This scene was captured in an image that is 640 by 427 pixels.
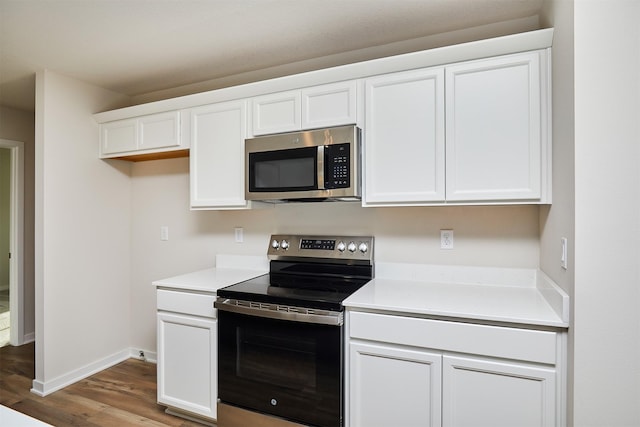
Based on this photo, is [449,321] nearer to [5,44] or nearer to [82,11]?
[82,11]

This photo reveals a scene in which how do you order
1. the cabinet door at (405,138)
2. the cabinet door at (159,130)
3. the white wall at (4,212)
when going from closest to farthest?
the cabinet door at (405,138) < the cabinet door at (159,130) < the white wall at (4,212)

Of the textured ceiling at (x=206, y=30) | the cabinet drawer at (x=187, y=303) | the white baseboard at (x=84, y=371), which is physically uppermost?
the textured ceiling at (x=206, y=30)

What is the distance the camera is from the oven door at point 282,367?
176cm

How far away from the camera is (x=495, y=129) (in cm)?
175

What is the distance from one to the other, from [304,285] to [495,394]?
3.58 feet

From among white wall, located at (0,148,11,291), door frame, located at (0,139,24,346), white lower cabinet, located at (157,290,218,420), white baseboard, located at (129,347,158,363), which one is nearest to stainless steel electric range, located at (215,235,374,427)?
white lower cabinet, located at (157,290,218,420)

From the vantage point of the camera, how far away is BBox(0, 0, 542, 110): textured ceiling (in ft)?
6.11

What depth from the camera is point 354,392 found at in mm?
1741

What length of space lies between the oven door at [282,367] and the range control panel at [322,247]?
2.03 ft

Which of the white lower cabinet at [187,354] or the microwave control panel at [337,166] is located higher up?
the microwave control panel at [337,166]

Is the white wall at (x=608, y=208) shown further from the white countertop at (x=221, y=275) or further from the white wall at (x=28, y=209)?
the white wall at (x=28, y=209)

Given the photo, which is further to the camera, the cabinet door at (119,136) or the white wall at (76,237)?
the cabinet door at (119,136)

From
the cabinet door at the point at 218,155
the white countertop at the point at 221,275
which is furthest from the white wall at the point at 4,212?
the cabinet door at the point at 218,155

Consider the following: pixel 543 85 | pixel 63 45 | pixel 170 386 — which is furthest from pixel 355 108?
pixel 170 386
